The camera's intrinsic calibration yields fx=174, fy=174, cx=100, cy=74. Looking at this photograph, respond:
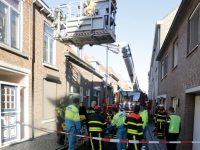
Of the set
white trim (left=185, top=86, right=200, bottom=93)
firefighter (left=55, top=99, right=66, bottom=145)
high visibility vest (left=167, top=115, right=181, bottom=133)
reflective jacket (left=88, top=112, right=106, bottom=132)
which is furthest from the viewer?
firefighter (left=55, top=99, right=66, bottom=145)

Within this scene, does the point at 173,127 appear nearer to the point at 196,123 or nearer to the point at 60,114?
the point at 196,123

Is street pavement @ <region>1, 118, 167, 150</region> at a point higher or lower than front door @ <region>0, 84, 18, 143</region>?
lower

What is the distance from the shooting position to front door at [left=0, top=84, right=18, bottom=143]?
21.3 feet

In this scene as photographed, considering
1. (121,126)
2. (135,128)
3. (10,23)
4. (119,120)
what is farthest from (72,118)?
(10,23)

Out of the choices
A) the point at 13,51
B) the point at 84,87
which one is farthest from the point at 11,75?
the point at 84,87

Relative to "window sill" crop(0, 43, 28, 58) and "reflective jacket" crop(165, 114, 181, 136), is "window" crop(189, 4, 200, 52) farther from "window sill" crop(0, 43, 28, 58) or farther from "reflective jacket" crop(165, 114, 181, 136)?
"window sill" crop(0, 43, 28, 58)

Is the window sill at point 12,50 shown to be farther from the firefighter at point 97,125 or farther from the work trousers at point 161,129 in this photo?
the work trousers at point 161,129

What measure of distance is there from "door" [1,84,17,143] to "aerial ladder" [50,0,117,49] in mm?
3007

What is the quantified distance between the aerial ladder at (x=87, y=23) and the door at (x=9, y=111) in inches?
118

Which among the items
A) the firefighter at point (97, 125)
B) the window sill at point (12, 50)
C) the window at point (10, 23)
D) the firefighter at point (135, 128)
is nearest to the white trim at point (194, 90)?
the firefighter at point (135, 128)

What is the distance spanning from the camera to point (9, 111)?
22.0 feet

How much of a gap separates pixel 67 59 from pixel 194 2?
8185mm

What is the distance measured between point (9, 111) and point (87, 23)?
4596 millimetres

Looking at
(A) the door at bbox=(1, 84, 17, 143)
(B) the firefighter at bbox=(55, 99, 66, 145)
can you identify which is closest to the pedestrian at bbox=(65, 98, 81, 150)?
(A) the door at bbox=(1, 84, 17, 143)
